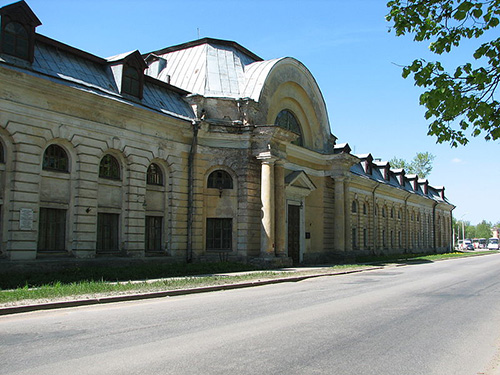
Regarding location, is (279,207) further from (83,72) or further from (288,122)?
(83,72)

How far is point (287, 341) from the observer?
7.46 meters

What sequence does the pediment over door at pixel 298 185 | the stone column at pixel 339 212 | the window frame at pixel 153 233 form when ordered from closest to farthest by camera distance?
the window frame at pixel 153 233 → the pediment over door at pixel 298 185 → the stone column at pixel 339 212

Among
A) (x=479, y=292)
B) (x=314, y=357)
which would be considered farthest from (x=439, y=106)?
(x=479, y=292)

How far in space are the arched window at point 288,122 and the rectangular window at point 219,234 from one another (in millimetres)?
6882

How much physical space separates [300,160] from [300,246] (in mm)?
5147

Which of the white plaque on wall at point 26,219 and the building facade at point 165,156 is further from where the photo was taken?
the building facade at point 165,156

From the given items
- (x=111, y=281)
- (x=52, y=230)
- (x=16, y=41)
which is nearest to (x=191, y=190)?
(x=52, y=230)

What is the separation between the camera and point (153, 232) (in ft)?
72.2

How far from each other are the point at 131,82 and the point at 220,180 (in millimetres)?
6512

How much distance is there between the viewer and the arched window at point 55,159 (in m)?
17.4

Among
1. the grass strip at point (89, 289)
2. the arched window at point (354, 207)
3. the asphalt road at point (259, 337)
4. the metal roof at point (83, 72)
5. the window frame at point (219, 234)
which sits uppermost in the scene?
the metal roof at point (83, 72)

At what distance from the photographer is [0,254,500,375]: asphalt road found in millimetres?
6078

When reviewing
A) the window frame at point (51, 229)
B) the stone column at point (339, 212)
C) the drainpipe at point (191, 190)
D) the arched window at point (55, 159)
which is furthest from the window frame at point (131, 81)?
the stone column at point (339, 212)

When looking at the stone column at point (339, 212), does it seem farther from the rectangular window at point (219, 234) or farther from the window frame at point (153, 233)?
the window frame at point (153, 233)
